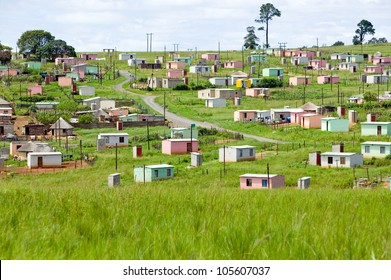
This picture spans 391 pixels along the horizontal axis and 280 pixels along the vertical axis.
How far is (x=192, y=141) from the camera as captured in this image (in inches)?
1822

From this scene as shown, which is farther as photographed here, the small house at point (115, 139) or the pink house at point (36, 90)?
the pink house at point (36, 90)

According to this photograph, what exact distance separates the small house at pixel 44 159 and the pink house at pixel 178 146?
734 centimetres

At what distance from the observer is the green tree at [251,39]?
128 meters

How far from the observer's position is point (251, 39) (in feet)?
422

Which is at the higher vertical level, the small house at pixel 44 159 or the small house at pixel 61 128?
the small house at pixel 61 128

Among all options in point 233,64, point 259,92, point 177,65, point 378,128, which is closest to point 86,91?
point 259,92

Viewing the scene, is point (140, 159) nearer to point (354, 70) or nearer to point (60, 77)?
point (60, 77)

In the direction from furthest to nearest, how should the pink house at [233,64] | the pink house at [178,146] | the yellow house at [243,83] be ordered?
the pink house at [233,64], the yellow house at [243,83], the pink house at [178,146]

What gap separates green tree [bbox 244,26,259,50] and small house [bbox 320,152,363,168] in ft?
298

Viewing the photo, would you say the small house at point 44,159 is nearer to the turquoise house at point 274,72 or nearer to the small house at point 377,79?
the small house at point 377,79

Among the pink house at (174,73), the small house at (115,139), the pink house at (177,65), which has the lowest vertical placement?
the small house at (115,139)

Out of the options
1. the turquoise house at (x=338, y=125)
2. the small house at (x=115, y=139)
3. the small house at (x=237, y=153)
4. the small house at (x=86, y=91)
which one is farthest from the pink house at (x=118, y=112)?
the small house at (x=237, y=153)

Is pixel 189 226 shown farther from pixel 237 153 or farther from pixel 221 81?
pixel 221 81

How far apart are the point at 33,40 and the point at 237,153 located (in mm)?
72335
